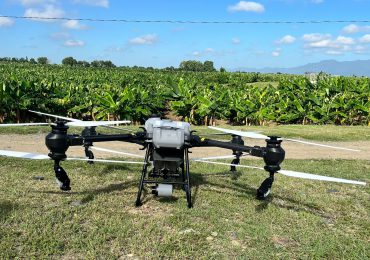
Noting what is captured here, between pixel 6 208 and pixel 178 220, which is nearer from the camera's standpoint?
pixel 178 220

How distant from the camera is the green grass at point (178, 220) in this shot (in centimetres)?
401

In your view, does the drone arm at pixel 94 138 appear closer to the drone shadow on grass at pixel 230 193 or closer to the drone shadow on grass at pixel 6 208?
the drone shadow on grass at pixel 230 193

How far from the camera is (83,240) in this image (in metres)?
4.07

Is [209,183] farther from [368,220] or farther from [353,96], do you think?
[353,96]

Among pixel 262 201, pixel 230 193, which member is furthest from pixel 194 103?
pixel 262 201

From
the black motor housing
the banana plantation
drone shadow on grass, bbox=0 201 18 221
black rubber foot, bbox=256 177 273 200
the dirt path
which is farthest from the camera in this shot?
the banana plantation

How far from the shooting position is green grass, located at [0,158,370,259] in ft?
13.1

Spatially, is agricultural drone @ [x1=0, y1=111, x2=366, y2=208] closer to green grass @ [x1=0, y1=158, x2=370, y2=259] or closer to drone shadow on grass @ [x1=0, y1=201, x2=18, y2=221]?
green grass @ [x1=0, y1=158, x2=370, y2=259]

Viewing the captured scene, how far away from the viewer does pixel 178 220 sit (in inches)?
183

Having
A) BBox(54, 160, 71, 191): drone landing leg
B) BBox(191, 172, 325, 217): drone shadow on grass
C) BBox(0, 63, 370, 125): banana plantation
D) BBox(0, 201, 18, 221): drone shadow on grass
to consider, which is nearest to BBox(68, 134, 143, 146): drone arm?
BBox(54, 160, 71, 191): drone landing leg

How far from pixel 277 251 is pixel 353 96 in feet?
49.4

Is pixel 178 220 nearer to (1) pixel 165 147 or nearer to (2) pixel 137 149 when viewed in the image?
(1) pixel 165 147

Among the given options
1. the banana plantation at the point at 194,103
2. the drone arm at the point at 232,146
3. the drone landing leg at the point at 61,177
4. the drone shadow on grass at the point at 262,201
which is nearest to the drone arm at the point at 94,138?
the drone landing leg at the point at 61,177

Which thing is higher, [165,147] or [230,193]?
[165,147]
